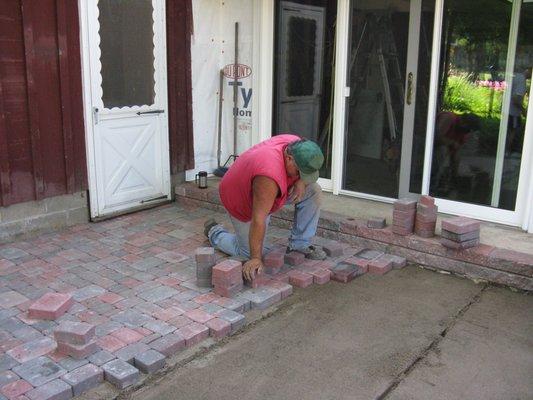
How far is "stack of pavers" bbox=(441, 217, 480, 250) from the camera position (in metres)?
4.42

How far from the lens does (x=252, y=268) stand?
401cm

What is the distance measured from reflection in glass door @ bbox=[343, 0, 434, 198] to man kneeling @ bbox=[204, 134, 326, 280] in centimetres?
144

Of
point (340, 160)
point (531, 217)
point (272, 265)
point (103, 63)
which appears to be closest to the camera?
point (272, 265)

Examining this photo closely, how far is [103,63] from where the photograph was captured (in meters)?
5.50

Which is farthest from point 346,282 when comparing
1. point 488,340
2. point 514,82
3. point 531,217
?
point 514,82

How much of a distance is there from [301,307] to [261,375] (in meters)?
0.93

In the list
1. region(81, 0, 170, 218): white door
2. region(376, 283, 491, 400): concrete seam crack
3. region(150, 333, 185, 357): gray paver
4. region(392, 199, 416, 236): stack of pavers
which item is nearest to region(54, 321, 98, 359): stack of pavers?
region(150, 333, 185, 357): gray paver

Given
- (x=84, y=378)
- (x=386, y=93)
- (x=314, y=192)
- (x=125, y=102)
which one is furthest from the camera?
(x=125, y=102)

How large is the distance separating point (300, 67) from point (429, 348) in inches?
151

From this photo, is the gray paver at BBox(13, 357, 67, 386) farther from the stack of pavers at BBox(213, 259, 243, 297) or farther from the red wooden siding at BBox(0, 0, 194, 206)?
the red wooden siding at BBox(0, 0, 194, 206)

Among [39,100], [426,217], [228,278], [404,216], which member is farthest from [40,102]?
[426,217]

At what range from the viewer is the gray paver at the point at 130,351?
317cm

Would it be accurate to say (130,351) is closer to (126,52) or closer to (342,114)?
(126,52)

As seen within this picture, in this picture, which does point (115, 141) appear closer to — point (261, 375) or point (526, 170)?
point (261, 375)
